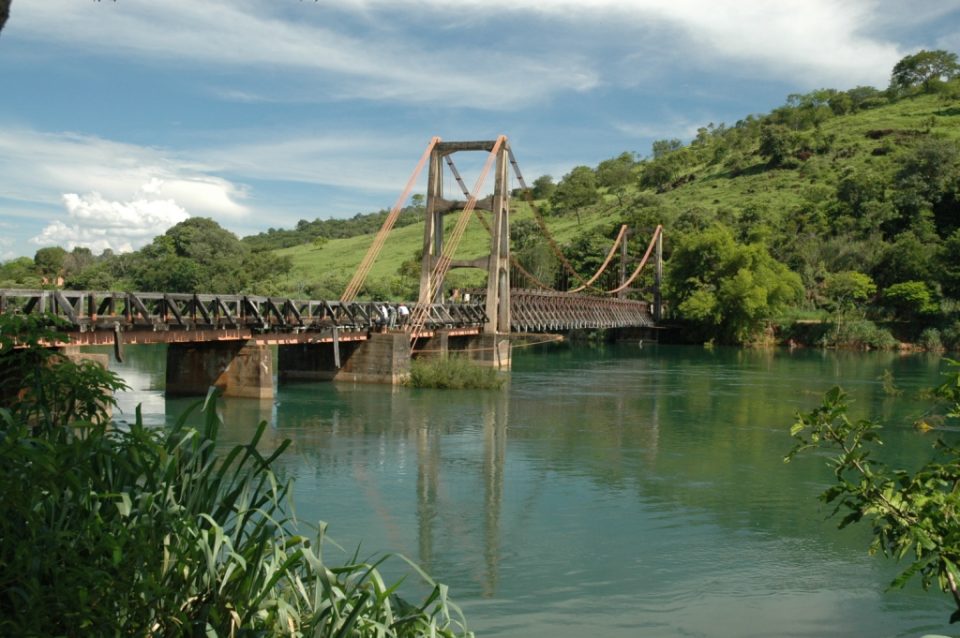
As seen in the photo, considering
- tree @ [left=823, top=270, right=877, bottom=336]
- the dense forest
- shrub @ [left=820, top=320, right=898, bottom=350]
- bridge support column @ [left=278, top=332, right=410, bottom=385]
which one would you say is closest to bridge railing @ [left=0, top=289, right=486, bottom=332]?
bridge support column @ [left=278, top=332, right=410, bottom=385]

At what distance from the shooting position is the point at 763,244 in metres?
58.6

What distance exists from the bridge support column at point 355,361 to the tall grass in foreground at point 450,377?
0.47m

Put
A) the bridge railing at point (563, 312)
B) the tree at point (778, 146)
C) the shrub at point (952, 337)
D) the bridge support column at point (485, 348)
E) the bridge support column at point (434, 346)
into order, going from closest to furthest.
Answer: the bridge support column at point (434, 346) → the bridge support column at point (485, 348) → the bridge railing at point (563, 312) → the shrub at point (952, 337) → the tree at point (778, 146)

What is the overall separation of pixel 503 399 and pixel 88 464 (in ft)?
71.4

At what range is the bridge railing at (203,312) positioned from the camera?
56.5 ft

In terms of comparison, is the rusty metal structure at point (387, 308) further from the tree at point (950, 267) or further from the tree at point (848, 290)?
the tree at point (950, 267)

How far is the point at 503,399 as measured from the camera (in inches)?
1015

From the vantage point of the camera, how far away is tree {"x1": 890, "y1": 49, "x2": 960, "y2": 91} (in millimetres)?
113438

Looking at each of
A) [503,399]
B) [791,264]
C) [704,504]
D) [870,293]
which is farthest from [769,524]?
[791,264]

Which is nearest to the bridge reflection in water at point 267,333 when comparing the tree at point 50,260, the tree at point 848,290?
the tree at point 848,290

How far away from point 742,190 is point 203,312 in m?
70.4

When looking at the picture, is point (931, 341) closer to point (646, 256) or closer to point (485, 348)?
point (646, 256)

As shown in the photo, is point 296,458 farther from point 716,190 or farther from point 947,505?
point 716,190

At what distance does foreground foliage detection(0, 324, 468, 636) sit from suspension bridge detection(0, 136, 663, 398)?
10.7 metres
